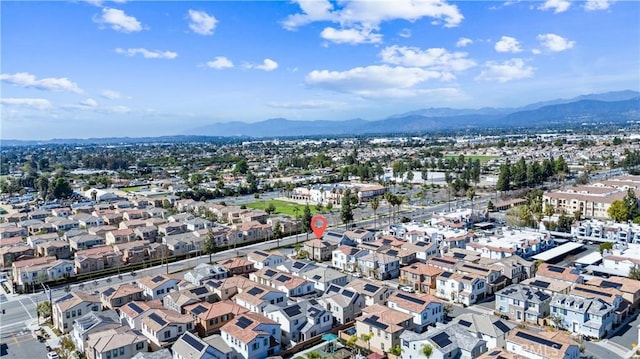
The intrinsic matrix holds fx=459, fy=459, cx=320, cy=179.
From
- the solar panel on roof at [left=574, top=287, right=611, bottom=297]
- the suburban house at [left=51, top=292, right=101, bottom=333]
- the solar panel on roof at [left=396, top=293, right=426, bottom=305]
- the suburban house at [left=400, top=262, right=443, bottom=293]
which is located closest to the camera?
the solar panel on roof at [left=396, top=293, right=426, bottom=305]

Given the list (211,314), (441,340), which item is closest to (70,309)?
(211,314)

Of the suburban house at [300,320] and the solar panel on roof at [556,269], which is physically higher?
the solar panel on roof at [556,269]

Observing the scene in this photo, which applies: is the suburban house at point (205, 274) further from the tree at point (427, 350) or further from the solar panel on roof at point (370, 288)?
the tree at point (427, 350)

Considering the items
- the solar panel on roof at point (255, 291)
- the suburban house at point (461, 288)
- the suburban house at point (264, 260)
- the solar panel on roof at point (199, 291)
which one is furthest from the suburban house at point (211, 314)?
the suburban house at point (461, 288)

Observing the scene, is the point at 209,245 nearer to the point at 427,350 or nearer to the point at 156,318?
the point at 156,318

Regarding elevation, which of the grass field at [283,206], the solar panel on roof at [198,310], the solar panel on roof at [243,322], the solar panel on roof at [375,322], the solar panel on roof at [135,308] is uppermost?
the solar panel on roof at [243,322]

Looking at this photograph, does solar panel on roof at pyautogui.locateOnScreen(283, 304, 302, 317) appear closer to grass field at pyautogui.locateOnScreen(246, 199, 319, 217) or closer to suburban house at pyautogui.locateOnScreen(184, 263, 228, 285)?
suburban house at pyautogui.locateOnScreen(184, 263, 228, 285)

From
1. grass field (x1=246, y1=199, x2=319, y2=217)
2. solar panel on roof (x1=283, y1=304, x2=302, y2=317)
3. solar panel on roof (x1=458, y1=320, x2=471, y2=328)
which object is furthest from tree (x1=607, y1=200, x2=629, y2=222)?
solar panel on roof (x1=283, y1=304, x2=302, y2=317)

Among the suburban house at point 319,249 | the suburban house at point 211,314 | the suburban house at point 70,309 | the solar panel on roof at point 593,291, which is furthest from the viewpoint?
the suburban house at point 319,249
